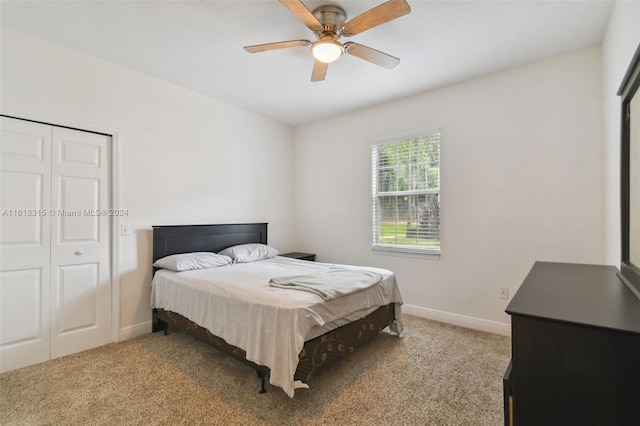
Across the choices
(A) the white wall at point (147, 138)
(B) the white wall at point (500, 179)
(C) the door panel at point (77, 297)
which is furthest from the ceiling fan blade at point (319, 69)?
(C) the door panel at point (77, 297)

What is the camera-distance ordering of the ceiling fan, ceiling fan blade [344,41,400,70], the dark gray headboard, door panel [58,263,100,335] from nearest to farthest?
the ceiling fan, ceiling fan blade [344,41,400,70], door panel [58,263,100,335], the dark gray headboard

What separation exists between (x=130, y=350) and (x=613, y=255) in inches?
157

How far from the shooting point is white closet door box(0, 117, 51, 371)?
2.23 m

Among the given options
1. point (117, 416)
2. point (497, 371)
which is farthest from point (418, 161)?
point (117, 416)

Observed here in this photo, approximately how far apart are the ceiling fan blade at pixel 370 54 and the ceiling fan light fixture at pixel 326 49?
8cm

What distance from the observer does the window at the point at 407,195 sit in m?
3.33

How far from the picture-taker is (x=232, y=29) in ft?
7.38

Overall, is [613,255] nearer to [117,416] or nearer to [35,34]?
[117,416]

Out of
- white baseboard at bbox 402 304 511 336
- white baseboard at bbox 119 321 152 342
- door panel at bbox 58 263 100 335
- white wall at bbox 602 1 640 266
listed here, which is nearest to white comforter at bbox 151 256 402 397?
white baseboard at bbox 119 321 152 342

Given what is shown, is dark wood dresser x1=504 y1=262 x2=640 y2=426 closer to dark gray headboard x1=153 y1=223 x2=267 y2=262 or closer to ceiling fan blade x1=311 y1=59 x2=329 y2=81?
ceiling fan blade x1=311 y1=59 x2=329 y2=81

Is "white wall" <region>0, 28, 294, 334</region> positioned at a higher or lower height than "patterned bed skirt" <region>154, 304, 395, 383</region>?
higher

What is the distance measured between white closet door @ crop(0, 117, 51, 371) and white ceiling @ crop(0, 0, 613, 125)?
0.91 metres

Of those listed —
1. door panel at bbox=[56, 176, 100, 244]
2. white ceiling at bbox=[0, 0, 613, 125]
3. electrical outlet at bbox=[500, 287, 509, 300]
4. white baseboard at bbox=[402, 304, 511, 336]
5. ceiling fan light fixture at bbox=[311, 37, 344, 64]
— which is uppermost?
white ceiling at bbox=[0, 0, 613, 125]

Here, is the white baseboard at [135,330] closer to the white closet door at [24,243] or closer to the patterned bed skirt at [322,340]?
the patterned bed skirt at [322,340]
